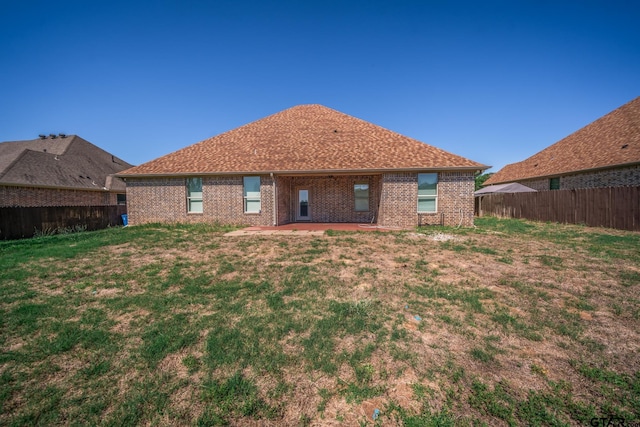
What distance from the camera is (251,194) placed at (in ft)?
45.8

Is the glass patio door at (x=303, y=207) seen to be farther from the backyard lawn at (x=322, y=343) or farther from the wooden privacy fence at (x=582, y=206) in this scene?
the wooden privacy fence at (x=582, y=206)

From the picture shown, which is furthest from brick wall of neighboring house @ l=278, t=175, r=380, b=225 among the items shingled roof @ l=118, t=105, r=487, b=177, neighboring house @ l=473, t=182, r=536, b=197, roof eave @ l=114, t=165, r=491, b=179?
neighboring house @ l=473, t=182, r=536, b=197

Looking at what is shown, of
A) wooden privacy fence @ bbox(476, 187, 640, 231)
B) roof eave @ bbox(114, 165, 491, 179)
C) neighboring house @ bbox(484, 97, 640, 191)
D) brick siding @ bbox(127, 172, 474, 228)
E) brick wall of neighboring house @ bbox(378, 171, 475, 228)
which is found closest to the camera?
wooden privacy fence @ bbox(476, 187, 640, 231)

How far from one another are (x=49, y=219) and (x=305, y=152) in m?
12.3

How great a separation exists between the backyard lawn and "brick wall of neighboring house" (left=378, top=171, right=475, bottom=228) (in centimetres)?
670

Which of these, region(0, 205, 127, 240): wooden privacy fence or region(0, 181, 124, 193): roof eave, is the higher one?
region(0, 181, 124, 193): roof eave

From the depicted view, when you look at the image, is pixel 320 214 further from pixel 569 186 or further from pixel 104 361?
pixel 569 186

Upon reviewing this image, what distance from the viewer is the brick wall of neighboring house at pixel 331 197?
15.2 meters

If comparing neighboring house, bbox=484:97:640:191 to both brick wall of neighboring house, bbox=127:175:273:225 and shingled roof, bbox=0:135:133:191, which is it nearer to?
brick wall of neighboring house, bbox=127:175:273:225

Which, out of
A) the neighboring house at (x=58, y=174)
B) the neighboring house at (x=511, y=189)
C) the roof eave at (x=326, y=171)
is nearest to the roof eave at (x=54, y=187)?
the neighboring house at (x=58, y=174)

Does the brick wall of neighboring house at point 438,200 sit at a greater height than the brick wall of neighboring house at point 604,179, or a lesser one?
lesser

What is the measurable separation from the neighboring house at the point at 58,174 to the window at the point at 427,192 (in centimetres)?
2289

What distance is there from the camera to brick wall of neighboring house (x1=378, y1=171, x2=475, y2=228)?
12.8 metres

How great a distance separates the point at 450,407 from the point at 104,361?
11.5 ft
